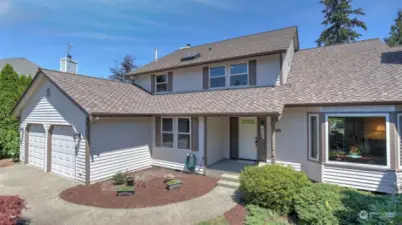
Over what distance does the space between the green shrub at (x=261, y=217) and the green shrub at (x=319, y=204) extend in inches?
24.4

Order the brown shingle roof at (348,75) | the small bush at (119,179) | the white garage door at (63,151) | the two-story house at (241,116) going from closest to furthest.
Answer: the brown shingle roof at (348,75) → the two-story house at (241,116) → the small bush at (119,179) → the white garage door at (63,151)

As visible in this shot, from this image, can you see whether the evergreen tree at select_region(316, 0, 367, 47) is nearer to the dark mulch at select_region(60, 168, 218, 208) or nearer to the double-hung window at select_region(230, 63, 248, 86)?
the double-hung window at select_region(230, 63, 248, 86)

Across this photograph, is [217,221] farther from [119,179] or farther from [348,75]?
[348,75]

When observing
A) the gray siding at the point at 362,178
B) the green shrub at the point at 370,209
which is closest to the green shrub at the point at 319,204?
the green shrub at the point at 370,209

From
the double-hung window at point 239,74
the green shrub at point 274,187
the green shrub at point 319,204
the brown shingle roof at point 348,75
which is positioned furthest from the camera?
the double-hung window at point 239,74

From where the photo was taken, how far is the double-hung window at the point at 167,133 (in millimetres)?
10812

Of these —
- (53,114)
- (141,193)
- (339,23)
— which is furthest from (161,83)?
(339,23)

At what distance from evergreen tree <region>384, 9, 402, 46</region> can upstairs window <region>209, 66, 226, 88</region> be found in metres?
34.7

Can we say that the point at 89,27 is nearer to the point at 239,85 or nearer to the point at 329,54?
the point at 239,85

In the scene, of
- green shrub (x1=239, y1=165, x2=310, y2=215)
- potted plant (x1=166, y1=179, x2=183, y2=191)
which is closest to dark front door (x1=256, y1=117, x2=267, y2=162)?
green shrub (x1=239, y1=165, x2=310, y2=215)

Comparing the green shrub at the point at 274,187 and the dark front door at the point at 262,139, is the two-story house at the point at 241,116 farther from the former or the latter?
the green shrub at the point at 274,187

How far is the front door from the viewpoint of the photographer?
1030 cm

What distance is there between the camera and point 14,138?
43.8ft

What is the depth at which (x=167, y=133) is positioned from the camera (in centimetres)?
1098
